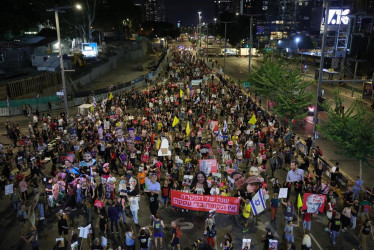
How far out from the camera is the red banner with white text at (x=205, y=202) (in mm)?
11945

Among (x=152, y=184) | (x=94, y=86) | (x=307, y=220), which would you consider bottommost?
(x=94, y=86)

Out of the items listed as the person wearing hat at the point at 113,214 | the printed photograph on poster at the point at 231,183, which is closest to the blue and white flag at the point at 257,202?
the printed photograph on poster at the point at 231,183

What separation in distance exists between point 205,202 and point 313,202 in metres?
3.75

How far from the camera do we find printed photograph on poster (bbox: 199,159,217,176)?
14180 mm

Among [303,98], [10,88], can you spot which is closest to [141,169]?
[303,98]

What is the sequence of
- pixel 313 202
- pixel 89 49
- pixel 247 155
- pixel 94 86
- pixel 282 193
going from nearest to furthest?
pixel 313 202 → pixel 282 193 → pixel 247 155 → pixel 94 86 → pixel 89 49

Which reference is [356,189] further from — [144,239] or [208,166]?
[144,239]

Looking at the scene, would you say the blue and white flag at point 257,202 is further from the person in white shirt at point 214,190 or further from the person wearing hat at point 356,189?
the person wearing hat at point 356,189

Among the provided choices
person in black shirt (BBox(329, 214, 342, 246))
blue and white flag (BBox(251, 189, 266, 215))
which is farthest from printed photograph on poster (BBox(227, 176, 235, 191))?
person in black shirt (BBox(329, 214, 342, 246))

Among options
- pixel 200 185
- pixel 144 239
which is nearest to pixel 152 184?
pixel 200 185

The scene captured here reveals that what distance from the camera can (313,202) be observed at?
11.6 meters

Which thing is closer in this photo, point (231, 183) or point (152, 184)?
point (152, 184)

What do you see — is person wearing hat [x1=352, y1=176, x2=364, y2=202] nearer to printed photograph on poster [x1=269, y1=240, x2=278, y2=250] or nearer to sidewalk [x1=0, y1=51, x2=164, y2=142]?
printed photograph on poster [x1=269, y1=240, x2=278, y2=250]

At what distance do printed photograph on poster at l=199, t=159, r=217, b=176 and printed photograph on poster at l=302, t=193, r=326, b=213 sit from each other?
13.2 feet
